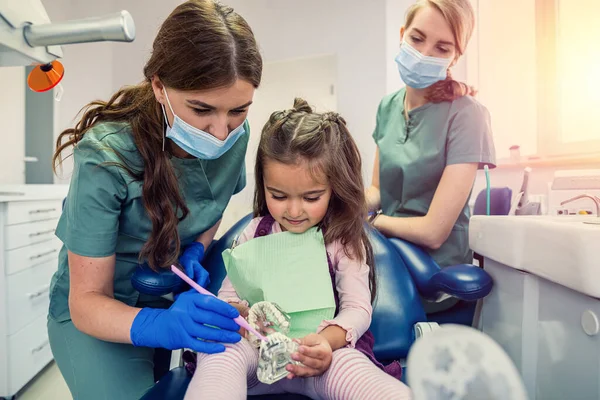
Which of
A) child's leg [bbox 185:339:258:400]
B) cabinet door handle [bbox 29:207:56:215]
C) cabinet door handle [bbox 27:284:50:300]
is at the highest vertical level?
cabinet door handle [bbox 29:207:56:215]

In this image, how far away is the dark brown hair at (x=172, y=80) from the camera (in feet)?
2.79

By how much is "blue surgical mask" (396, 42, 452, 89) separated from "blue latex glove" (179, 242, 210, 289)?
0.83 m

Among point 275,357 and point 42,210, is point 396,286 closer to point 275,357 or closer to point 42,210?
point 275,357

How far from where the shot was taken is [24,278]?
1902mm

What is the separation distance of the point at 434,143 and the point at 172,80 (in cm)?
80

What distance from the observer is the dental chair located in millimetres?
894

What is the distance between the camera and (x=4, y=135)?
259cm

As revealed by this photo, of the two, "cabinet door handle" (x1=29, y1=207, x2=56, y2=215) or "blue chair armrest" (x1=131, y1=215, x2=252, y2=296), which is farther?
"cabinet door handle" (x1=29, y1=207, x2=56, y2=215)

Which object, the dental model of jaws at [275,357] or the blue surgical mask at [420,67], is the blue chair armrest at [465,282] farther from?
the blue surgical mask at [420,67]

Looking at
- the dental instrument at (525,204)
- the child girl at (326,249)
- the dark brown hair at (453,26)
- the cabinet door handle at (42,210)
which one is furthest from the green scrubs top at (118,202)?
the cabinet door handle at (42,210)

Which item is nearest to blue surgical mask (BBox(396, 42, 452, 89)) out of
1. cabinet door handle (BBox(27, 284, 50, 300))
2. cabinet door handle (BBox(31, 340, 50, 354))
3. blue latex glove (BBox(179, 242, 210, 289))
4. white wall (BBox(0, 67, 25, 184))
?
blue latex glove (BBox(179, 242, 210, 289))

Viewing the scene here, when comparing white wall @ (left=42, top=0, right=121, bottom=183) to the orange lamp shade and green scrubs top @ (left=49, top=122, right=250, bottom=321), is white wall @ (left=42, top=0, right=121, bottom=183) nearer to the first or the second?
green scrubs top @ (left=49, top=122, right=250, bottom=321)

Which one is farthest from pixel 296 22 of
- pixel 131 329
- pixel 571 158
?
pixel 131 329

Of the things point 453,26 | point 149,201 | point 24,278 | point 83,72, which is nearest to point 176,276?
point 149,201
